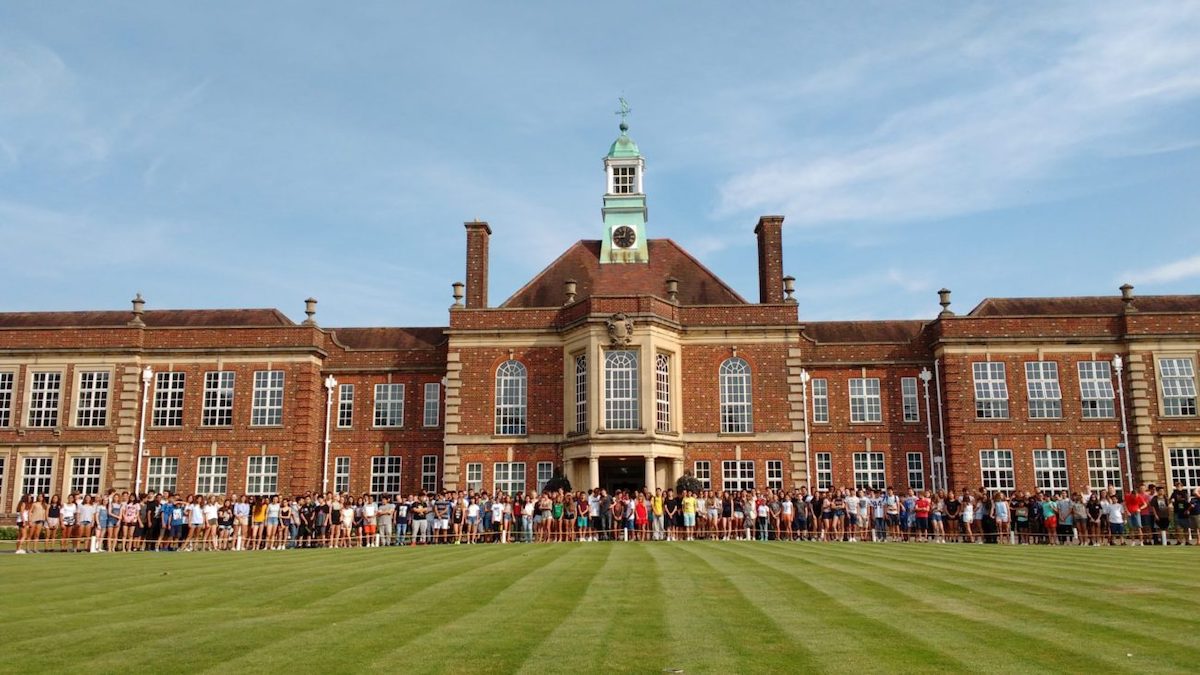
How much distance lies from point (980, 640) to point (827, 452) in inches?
1261

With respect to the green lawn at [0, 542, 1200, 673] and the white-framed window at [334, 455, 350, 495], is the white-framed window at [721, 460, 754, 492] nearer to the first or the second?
the white-framed window at [334, 455, 350, 495]

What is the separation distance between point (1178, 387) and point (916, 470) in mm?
10584

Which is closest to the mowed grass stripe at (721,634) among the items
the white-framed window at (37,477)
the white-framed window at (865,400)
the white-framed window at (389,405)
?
the white-framed window at (865,400)

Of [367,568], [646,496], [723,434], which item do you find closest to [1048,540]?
[646,496]

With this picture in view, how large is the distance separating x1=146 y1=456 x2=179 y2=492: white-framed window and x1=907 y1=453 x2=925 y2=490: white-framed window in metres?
29.8

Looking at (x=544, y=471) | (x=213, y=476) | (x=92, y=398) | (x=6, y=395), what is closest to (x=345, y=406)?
(x=213, y=476)

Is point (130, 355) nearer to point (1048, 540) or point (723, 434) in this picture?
point (723, 434)

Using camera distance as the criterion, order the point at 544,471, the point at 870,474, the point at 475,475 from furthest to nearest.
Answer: the point at 870,474
the point at 475,475
the point at 544,471

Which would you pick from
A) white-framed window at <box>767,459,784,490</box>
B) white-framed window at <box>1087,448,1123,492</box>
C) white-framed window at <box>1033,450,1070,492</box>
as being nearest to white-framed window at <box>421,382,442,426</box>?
white-framed window at <box>767,459,784,490</box>

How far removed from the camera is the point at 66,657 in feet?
25.3

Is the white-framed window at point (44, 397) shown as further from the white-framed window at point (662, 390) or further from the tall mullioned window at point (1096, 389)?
the tall mullioned window at point (1096, 389)

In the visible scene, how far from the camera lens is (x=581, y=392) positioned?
37.2 m

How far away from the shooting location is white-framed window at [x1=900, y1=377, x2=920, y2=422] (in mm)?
39562

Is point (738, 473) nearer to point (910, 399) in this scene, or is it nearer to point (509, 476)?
A: point (910, 399)
